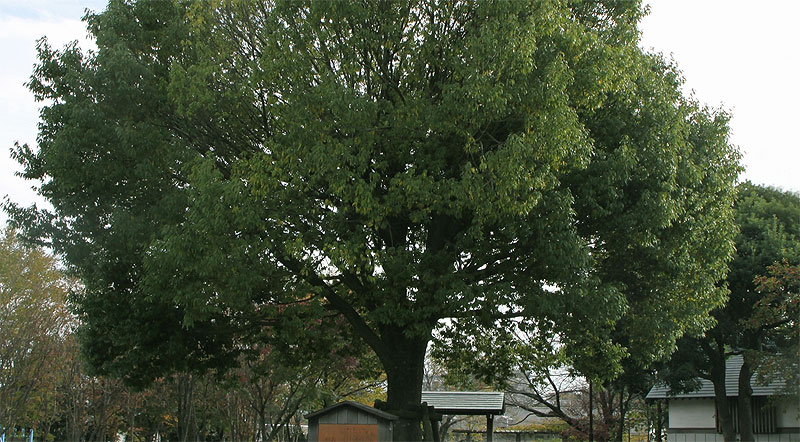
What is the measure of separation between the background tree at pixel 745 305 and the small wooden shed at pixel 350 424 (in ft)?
42.2

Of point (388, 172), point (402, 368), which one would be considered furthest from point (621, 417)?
point (388, 172)

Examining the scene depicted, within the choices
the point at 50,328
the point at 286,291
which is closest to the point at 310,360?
the point at 286,291

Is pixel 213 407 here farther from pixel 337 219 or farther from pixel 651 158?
pixel 651 158

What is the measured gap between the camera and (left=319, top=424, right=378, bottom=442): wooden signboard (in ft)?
41.6

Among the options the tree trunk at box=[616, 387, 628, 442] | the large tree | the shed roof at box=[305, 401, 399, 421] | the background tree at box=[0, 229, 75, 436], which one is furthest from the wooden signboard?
the tree trunk at box=[616, 387, 628, 442]

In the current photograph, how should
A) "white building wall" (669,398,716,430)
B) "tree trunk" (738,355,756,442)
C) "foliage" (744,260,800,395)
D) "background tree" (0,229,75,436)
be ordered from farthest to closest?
"white building wall" (669,398,716,430)
"tree trunk" (738,355,756,442)
"background tree" (0,229,75,436)
"foliage" (744,260,800,395)

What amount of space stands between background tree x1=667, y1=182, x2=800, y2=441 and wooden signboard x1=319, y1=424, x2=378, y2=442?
13032 mm

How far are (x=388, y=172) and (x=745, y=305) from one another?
1569 centimetres

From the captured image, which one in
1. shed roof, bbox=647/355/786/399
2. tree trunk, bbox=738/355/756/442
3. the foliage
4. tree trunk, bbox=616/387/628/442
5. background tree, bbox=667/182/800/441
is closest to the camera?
the foliage

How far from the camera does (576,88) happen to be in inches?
413

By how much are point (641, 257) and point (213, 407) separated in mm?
26156

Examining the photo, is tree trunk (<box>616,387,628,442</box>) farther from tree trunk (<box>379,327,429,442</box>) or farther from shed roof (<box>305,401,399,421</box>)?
shed roof (<box>305,401,399,421</box>)

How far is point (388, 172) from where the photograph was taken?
1197 cm

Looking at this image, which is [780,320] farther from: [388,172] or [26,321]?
[26,321]
